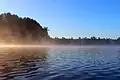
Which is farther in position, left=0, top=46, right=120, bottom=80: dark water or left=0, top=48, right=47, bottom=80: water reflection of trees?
left=0, top=48, right=47, bottom=80: water reflection of trees

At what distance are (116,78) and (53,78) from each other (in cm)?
702

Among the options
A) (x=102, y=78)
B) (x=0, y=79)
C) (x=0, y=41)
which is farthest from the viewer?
(x=0, y=41)

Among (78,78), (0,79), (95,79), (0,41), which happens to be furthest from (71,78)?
(0,41)

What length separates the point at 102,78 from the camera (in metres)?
22.8

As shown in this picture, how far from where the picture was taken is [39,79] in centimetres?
2177

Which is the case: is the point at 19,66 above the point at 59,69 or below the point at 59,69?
above

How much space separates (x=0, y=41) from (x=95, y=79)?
187458mm

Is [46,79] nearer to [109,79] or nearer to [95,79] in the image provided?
[95,79]

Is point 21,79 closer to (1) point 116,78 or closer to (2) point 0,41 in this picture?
(1) point 116,78

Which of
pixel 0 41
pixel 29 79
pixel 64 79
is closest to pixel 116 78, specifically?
pixel 64 79

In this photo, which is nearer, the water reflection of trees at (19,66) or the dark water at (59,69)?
the dark water at (59,69)

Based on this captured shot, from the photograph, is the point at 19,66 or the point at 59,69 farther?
the point at 19,66

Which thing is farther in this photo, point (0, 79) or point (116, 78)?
point (116, 78)

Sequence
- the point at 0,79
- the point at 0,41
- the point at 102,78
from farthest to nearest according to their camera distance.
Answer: the point at 0,41 < the point at 102,78 < the point at 0,79
